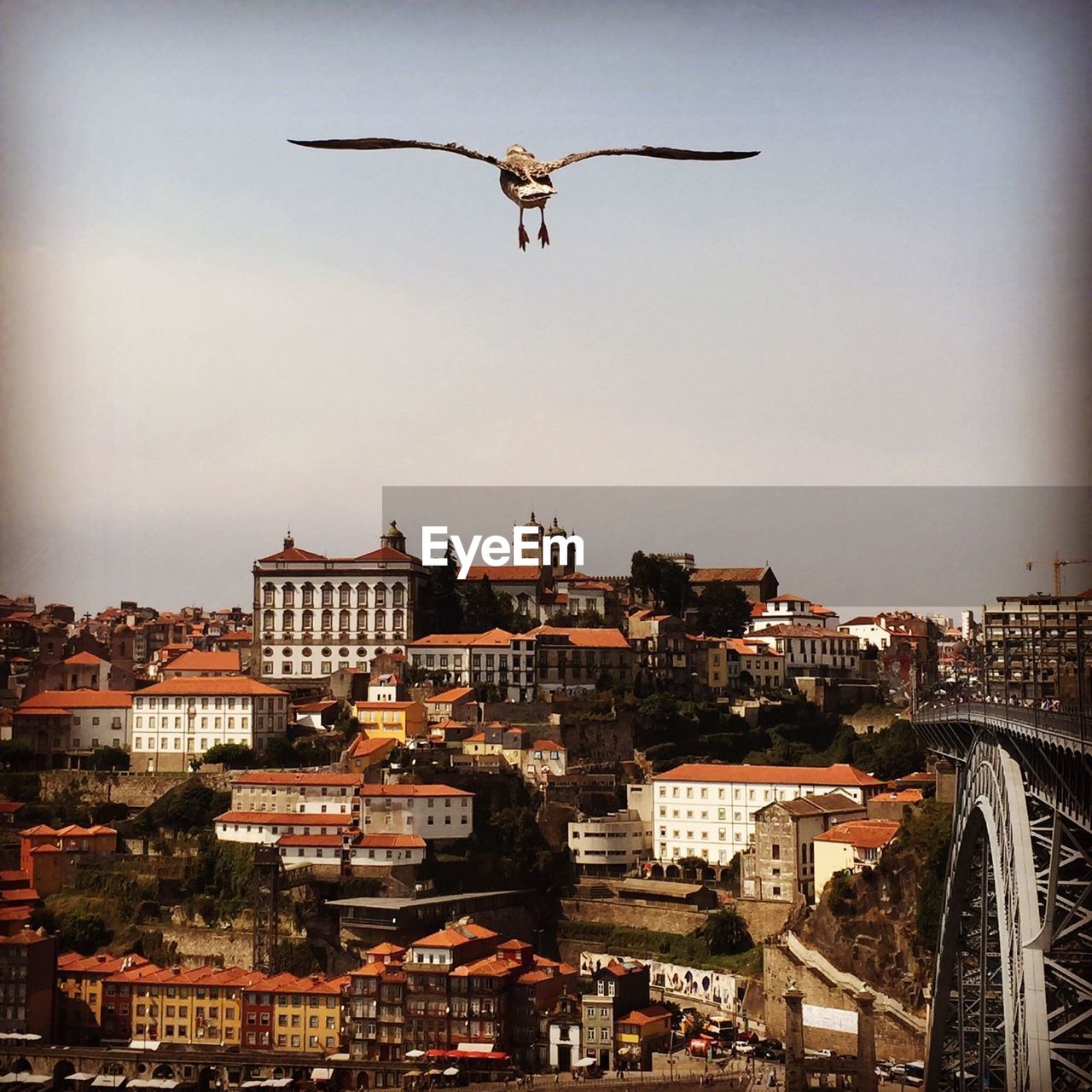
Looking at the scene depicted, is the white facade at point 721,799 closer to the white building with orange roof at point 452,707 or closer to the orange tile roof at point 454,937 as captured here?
the orange tile roof at point 454,937

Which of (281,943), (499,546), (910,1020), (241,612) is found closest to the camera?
(910,1020)

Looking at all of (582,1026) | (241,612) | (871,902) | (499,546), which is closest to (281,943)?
(582,1026)

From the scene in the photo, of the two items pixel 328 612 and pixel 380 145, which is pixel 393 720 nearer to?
pixel 328 612

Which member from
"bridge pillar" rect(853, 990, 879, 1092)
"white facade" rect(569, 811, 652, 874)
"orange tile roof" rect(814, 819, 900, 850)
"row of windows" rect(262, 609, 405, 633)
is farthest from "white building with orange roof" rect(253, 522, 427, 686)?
"bridge pillar" rect(853, 990, 879, 1092)

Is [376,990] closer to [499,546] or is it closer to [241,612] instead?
[499,546]

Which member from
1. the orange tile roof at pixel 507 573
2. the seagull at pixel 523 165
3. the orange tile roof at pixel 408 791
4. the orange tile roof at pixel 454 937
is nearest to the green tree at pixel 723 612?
the orange tile roof at pixel 507 573
